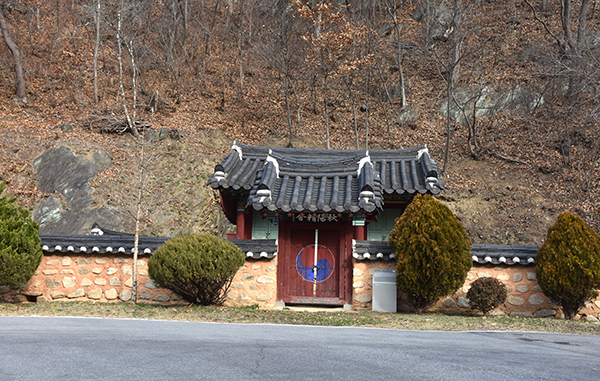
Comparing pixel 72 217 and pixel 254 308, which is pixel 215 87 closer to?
pixel 72 217

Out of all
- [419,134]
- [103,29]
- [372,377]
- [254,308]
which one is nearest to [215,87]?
[103,29]

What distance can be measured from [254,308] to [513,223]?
1427cm

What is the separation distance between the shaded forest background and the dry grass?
8.78 m

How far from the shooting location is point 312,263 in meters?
13.7

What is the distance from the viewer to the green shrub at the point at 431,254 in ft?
35.2

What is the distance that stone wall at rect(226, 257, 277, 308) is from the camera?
1208 cm

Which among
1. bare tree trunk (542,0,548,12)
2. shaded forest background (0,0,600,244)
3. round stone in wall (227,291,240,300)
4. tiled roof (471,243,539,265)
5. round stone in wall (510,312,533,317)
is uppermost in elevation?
bare tree trunk (542,0,548,12)

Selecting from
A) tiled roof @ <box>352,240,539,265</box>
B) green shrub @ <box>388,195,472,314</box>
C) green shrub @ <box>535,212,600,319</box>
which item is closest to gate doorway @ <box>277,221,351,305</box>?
tiled roof @ <box>352,240,539,265</box>

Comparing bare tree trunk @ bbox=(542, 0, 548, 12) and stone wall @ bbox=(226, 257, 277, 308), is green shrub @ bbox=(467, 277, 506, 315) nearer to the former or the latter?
stone wall @ bbox=(226, 257, 277, 308)

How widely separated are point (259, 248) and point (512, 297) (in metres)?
6.37

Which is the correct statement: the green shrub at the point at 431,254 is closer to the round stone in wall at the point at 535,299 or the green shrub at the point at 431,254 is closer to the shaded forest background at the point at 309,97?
the round stone in wall at the point at 535,299

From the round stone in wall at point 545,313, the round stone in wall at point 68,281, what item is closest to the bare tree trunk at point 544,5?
the round stone in wall at point 545,313

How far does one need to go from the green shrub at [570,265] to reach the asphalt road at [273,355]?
294 centimetres

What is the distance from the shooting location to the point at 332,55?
2595 centimetres
